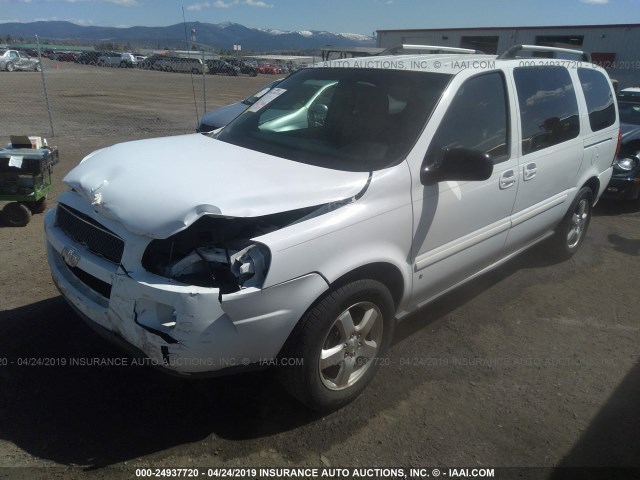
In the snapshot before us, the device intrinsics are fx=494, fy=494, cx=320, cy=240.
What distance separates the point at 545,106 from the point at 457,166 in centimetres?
164

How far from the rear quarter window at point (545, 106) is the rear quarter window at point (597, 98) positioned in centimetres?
32

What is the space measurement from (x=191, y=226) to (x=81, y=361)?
139 cm

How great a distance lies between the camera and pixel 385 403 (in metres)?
2.94

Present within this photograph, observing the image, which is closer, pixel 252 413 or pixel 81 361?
pixel 252 413

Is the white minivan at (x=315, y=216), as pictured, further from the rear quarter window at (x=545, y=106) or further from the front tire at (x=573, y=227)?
the front tire at (x=573, y=227)

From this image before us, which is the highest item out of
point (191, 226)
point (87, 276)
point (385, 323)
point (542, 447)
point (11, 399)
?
point (191, 226)

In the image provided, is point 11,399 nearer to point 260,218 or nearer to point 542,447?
point 260,218

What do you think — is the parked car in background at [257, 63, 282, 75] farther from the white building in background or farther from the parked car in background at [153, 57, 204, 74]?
the white building in background

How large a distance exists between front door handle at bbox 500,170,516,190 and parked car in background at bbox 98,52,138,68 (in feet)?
159

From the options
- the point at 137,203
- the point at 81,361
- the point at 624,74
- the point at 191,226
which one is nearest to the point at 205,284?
the point at 191,226

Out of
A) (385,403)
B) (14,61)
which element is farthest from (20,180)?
(14,61)

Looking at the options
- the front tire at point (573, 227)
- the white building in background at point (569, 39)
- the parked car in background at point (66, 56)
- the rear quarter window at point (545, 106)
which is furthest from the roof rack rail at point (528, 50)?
the parked car in background at point (66, 56)

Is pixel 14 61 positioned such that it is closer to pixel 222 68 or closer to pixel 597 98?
pixel 222 68

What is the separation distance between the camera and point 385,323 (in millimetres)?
2926
